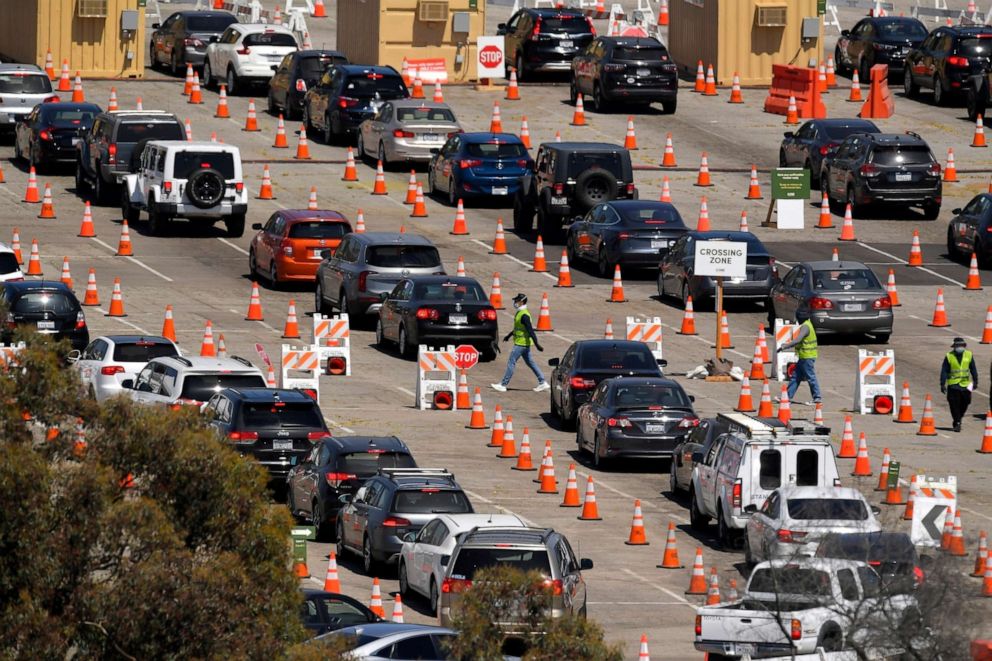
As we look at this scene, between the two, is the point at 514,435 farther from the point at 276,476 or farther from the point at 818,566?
the point at 818,566

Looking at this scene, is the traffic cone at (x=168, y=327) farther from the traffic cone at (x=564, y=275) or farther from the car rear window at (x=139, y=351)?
the traffic cone at (x=564, y=275)

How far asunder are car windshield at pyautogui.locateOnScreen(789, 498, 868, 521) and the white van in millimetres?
1433

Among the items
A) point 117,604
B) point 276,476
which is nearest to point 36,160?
point 276,476

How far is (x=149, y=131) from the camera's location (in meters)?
47.2

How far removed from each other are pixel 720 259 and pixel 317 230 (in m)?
6.95

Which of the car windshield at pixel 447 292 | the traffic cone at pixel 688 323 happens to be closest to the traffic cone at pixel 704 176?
the traffic cone at pixel 688 323

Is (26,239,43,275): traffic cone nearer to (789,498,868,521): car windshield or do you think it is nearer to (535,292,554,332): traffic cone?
(535,292,554,332): traffic cone

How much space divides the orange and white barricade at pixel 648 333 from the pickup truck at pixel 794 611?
14673 millimetres

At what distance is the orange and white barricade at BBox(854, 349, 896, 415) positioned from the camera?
111ft

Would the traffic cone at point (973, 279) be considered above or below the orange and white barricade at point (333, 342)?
above

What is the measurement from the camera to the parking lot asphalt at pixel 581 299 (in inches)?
1094

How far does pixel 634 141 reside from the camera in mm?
53438

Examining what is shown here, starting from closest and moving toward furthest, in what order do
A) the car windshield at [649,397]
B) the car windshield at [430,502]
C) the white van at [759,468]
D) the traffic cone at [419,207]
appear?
the car windshield at [430,502]
the white van at [759,468]
the car windshield at [649,397]
the traffic cone at [419,207]

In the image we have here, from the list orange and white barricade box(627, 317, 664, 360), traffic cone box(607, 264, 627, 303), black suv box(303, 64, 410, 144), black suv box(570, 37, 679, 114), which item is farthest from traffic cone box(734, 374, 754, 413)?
black suv box(570, 37, 679, 114)
